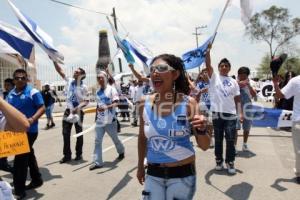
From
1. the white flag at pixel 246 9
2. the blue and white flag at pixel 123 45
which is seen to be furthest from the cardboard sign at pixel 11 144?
the blue and white flag at pixel 123 45

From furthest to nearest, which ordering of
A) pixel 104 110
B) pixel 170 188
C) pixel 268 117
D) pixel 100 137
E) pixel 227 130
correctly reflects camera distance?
pixel 268 117
pixel 104 110
pixel 100 137
pixel 227 130
pixel 170 188

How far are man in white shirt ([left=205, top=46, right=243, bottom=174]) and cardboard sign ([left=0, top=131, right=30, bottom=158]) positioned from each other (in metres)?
3.15

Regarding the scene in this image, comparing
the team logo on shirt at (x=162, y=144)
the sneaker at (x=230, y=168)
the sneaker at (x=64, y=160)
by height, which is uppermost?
the team logo on shirt at (x=162, y=144)

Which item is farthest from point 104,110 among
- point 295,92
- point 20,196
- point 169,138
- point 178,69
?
point 169,138

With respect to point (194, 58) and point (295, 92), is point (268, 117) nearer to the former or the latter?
point (194, 58)

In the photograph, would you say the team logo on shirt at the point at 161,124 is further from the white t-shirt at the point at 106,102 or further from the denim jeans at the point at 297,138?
the white t-shirt at the point at 106,102

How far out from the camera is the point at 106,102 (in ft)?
25.4

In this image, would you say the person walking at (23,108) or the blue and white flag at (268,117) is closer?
the person walking at (23,108)

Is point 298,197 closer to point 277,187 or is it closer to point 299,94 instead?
point 277,187

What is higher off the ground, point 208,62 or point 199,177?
point 208,62

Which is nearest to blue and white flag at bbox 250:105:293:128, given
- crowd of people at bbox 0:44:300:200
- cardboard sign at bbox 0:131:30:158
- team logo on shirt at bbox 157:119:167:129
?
crowd of people at bbox 0:44:300:200

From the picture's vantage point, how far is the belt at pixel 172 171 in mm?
3032

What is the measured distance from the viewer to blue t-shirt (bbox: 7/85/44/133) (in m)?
5.80

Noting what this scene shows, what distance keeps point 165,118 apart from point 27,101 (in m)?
3.34
